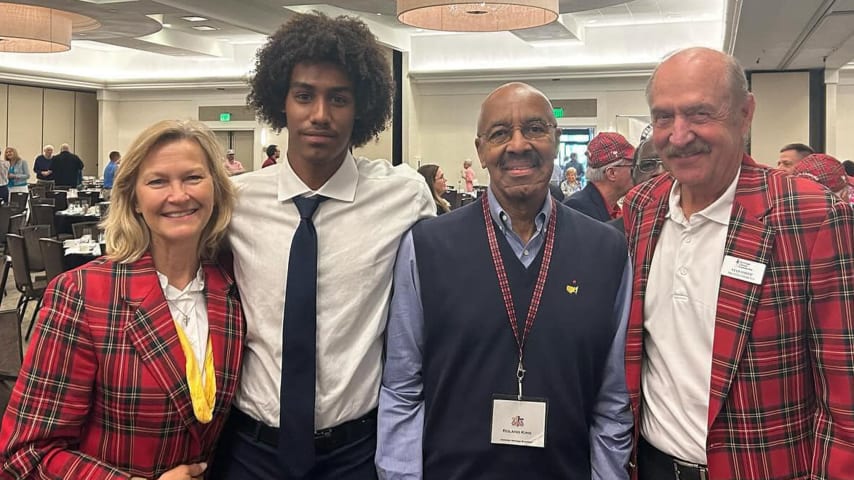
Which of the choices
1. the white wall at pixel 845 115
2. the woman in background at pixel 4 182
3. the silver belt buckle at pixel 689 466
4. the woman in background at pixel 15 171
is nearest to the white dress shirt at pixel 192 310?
the silver belt buckle at pixel 689 466

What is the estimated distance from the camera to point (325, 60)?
1.81 m

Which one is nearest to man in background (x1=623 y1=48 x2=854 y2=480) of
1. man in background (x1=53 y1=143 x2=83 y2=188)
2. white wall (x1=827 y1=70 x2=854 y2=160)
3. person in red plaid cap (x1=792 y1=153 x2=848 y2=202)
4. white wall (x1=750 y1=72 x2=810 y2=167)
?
person in red plaid cap (x1=792 y1=153 x2=848 y2=202)

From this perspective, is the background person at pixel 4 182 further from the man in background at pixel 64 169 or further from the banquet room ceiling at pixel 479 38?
the man in background at pixel 64 169

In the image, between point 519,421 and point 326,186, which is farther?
point 326,186

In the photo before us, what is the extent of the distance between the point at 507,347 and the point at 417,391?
26 cm

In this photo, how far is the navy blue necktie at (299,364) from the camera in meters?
1.67

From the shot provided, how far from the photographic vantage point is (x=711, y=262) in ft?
5.40

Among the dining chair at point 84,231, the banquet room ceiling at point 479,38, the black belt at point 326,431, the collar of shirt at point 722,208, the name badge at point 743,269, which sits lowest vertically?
the black belt at point 326,431

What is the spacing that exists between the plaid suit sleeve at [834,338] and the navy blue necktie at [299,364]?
3.64 ft

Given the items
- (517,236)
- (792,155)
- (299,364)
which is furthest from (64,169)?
(517,236)

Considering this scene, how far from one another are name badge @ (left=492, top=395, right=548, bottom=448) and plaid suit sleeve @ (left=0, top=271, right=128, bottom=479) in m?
0.86

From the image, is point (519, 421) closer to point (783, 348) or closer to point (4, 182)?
point (783, 348)

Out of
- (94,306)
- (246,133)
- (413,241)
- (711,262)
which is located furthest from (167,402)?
(246,133)

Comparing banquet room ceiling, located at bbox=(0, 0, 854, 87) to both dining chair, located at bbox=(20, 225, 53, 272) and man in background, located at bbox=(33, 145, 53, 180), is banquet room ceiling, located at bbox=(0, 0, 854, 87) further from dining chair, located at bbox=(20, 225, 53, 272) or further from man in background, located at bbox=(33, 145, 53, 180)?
dining chair, located at bbox=(20, 225, 53, 272)
